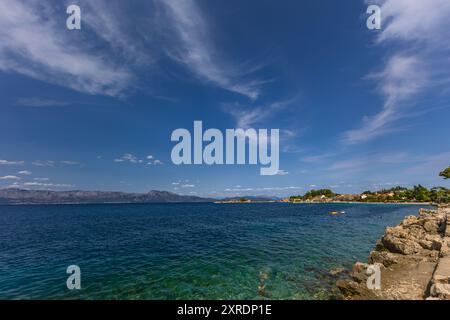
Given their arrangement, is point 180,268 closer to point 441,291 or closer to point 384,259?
point 441,291

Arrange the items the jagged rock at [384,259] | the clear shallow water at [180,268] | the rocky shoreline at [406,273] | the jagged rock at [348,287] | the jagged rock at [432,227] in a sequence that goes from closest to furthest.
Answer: the rocky shoreline at [406,273] → the jagged rock at [348,287] → the clear shallow water at [180,268] → the jagged rock at [384,259] → the jagged rock at [432,227]

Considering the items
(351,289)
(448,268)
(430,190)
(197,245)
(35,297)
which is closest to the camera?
(448,268)

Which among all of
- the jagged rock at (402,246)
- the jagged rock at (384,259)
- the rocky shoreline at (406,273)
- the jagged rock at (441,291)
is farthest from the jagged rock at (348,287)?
the jagged rock at (402,246)

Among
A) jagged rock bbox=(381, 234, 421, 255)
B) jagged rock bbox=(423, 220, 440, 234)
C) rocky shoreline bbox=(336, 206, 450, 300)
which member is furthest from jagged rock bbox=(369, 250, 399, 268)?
jagged rock bbox=(423, 220, 440, 234)

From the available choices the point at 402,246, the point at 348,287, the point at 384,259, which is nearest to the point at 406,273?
the point at 384,259

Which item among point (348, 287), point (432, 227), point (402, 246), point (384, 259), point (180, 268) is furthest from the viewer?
point (432, 227)

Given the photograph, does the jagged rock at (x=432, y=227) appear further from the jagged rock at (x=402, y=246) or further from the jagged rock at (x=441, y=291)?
the jagged rock at (x=441, y=291)

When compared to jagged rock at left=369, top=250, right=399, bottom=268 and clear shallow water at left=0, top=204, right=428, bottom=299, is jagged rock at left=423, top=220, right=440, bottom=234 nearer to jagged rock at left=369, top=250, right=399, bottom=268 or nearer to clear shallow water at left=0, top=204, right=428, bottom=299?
clear shallow water at left=0, top=204, right=428, bottom=299

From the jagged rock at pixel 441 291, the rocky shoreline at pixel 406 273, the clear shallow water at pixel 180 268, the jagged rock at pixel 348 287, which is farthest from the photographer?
the clear shallow water at pixel 180 268

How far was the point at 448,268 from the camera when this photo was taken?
44.0ft
